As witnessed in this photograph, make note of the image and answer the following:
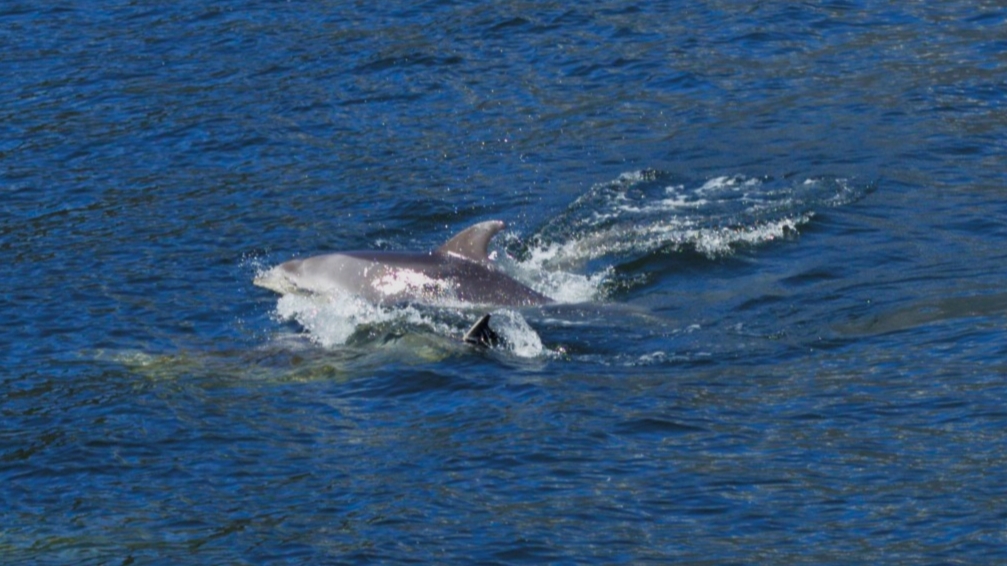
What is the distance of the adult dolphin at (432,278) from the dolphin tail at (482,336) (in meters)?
1.28

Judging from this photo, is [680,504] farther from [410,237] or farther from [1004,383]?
[410,237]

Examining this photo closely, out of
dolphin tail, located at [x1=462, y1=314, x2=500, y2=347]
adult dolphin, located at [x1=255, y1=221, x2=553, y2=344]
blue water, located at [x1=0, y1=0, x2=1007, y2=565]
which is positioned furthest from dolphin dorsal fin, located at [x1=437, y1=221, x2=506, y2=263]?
dolphin tail, located at [x1=462, y1=314, x2=500, y2=347]

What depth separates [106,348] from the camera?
49.1 ft

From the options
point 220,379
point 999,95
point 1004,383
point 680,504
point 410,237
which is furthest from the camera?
point 999,95

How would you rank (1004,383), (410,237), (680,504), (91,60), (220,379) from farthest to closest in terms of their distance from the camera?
1. (91,60)
2. (410,237)
3. (220,379)
4. (1004,383)
5. (680,504)

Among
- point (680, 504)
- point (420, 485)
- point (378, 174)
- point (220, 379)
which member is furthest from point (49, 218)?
point (680, 504)

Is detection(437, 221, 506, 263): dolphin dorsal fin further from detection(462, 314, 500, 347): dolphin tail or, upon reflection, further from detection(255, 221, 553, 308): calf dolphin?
detection(462, 314, 500, 347): dolphin tail

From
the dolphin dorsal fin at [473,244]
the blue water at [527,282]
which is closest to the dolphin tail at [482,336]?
the blue water at [527,282]

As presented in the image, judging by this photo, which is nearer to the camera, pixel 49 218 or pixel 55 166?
pixel 49 218

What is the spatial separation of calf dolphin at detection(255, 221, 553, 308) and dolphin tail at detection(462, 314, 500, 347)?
1.27 m

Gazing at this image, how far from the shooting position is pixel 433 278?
50.8ft

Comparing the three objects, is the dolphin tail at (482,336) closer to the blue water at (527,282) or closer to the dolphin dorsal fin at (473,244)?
the blue water at (527,282)

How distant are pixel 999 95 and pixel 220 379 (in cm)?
1216

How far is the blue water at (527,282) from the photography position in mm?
10859
